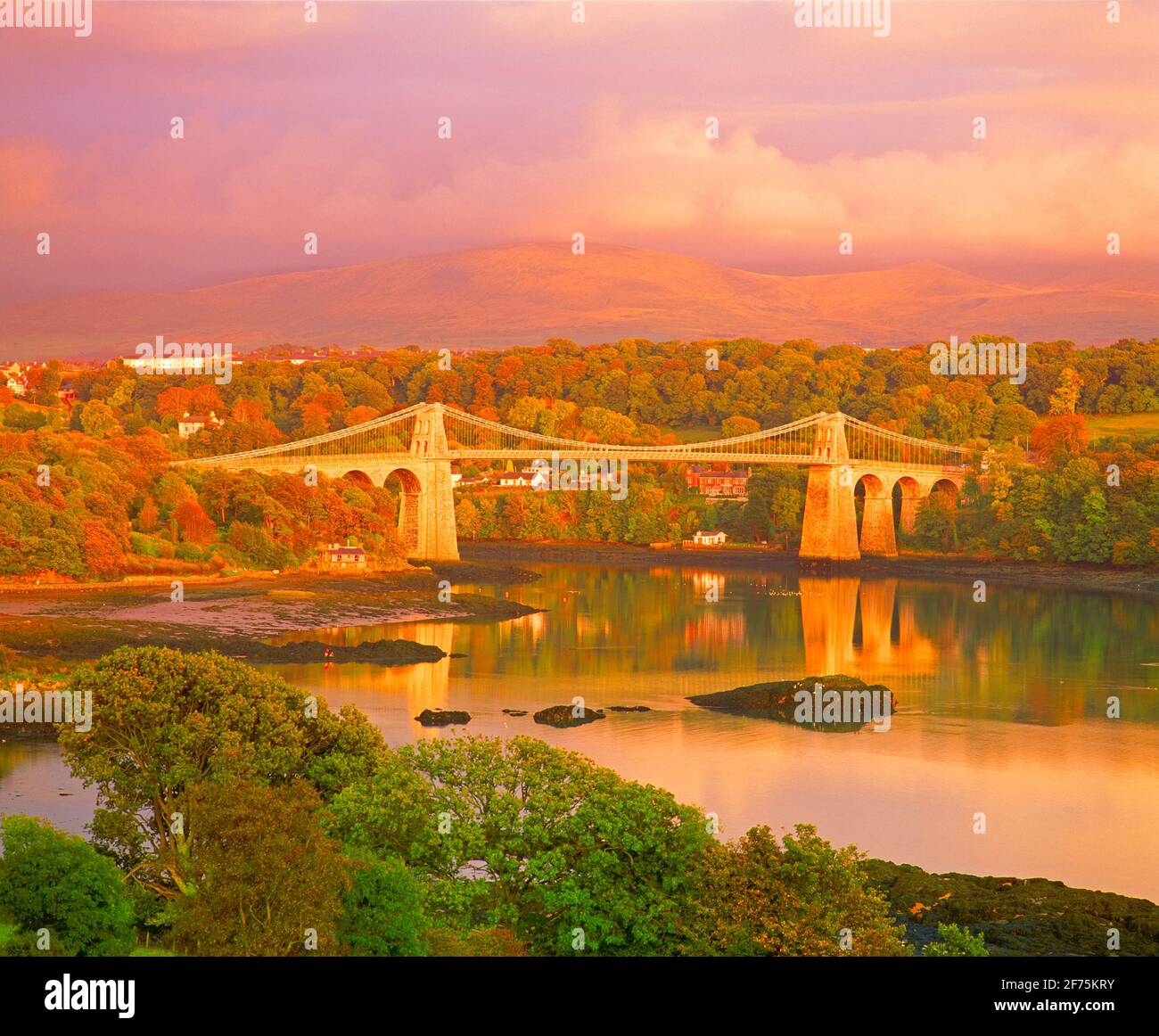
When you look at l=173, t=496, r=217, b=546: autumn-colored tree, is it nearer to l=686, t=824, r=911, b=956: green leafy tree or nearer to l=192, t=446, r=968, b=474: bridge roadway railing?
l=192, t=446, r=968, b=474: bridge roadway railing

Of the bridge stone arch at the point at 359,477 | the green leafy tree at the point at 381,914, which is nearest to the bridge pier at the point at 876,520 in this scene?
the bridge stone arch at the point at 359,477

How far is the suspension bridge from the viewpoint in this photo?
58.7 meters

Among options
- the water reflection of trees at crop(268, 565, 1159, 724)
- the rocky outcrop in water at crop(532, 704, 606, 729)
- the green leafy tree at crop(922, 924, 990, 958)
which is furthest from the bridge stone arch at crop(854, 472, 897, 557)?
the green leafy tree at crop(922, 924, 990, 958)

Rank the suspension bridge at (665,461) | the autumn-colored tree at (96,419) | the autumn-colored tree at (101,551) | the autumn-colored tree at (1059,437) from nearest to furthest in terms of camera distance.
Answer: the autumn-colored tree at (101,551), the suspension bridge at (665,461), the autumn-colored tree at (1059,437), the autumn-colored tree at (96,419)

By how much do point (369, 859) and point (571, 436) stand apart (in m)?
76.6

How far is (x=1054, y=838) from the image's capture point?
63.3ft

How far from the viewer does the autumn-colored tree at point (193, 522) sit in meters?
44.2

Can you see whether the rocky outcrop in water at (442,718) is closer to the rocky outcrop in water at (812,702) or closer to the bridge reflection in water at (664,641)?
the bridge reflection in water at (664,641)

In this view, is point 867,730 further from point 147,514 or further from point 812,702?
point 147,514

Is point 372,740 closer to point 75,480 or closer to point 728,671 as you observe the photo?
point 728,671

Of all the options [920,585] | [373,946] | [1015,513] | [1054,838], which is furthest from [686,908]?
[1015,513]

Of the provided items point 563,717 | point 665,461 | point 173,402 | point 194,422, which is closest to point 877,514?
point 665,461

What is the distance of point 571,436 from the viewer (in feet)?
289

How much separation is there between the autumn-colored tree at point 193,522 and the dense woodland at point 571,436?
5 centimetres
